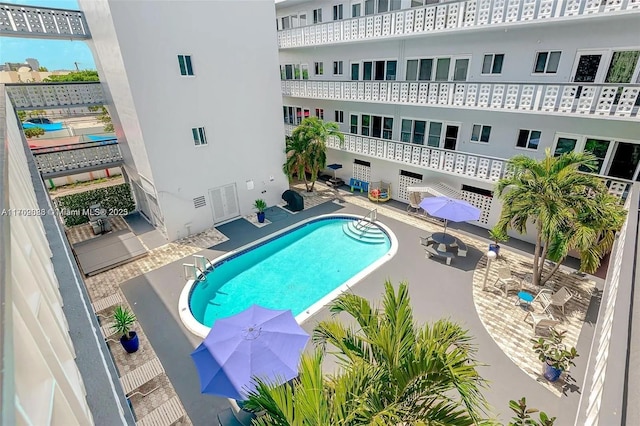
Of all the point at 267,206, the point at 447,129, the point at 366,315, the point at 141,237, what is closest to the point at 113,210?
the point at 141,237

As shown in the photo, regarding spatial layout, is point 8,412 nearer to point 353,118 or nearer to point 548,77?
point 548,77

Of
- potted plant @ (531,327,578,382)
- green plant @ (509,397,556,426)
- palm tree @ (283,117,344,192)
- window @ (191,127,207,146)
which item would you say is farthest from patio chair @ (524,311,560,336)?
window @ (191,127,207,146)

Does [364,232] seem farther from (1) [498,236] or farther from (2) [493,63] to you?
(2) [493,63]

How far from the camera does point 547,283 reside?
41.0 feet

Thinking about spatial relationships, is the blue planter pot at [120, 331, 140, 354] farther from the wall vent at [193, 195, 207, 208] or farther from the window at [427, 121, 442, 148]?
the window at [427, 121, 442, 148]

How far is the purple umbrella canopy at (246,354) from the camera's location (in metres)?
7.23

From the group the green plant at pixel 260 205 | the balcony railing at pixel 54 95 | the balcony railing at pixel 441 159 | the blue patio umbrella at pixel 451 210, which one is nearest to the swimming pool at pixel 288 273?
the green plant at pixel 260 205

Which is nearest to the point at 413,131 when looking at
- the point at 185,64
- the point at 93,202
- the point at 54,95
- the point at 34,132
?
the point at 185,64

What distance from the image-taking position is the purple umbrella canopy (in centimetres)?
723

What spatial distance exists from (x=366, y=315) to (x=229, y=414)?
5.16 m

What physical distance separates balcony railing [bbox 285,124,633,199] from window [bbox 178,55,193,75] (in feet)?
33.3

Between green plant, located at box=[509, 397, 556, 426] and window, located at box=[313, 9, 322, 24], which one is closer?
green plant, located at box=[509, 397, 556, 426]

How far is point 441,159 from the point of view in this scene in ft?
53.7

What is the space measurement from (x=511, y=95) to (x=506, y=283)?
314 inches
